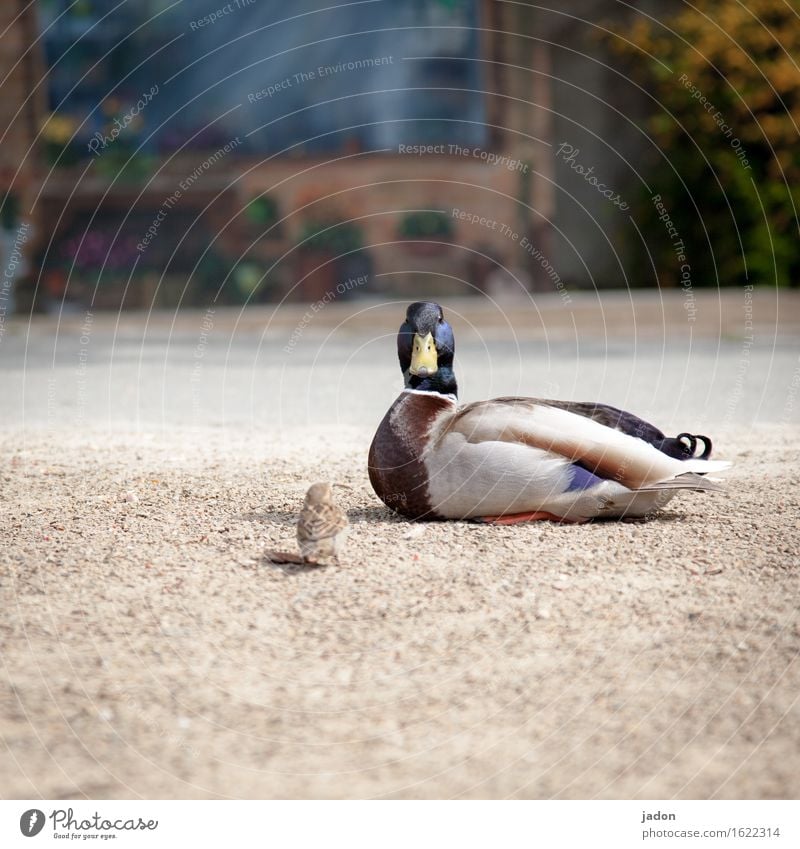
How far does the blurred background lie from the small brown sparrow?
12.2 metres

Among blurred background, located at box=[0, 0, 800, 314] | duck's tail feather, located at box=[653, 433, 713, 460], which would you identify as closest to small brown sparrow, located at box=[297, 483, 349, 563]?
duck's tail feather, located at box=[653, 433, 713, 460]

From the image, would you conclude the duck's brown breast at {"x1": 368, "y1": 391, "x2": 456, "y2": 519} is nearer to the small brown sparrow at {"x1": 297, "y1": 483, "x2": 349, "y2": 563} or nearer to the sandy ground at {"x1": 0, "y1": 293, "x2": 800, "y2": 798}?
the sandy ground at {"x1": 0, "y1": 293, "x2": 800, "y2": 798}

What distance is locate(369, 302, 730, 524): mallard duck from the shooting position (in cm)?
484

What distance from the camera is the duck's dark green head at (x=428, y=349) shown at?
5027 millimetres

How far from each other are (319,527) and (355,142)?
14013mm

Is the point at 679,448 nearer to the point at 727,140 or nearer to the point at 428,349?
the point at 428,349

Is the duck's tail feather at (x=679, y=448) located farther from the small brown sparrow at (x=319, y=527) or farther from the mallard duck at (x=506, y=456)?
the small brown sparrow at (x=319, y=527)

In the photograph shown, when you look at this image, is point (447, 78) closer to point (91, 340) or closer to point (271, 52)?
point (271, 52)

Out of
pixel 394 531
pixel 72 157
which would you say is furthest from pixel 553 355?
pixel 72 157

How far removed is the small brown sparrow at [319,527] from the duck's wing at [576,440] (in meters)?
0.63

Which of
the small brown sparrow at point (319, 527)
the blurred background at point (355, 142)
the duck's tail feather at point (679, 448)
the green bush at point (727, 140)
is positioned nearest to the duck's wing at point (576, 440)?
the duck's tail feather at point (679, 448)

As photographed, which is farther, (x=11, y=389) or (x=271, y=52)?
(x=271, y=52)

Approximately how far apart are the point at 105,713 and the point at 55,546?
1632 millimetres
